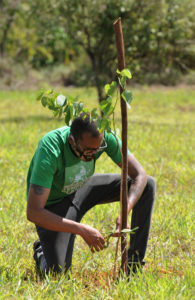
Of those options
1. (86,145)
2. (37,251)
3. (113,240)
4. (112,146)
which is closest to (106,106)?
(86,145)

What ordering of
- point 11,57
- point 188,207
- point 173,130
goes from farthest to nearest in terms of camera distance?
1. point 11,57
2. point 173,130
3. point 188,207

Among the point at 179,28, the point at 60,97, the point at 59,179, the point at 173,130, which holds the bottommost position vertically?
the point at 173,130

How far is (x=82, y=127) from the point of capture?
120 inches

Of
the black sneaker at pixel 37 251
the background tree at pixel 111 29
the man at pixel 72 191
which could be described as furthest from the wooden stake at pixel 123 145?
the background tree at pixel 111 29

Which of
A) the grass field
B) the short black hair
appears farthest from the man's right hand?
the short black hair

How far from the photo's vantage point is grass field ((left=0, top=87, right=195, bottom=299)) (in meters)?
3.06

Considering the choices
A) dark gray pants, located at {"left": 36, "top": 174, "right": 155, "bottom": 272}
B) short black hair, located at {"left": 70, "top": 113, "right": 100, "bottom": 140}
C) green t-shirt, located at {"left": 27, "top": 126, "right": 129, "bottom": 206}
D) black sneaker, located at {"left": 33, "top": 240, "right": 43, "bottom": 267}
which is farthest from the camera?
black sneaker, located at {"left": 33, "top": 240, "right": 43, "bottom": 267}

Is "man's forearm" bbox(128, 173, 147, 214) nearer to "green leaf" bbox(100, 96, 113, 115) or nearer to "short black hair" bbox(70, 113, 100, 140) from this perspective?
"short black hair" bbox(70, 113, 100, 140)

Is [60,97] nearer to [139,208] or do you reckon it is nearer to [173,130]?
[139,208]

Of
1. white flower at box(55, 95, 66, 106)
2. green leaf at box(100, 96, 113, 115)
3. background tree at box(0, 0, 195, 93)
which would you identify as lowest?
green leaf at box(100, 96, 113, 115)

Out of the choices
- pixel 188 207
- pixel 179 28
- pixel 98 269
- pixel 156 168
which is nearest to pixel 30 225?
pixel 98 269

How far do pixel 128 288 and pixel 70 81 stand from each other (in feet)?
74.8

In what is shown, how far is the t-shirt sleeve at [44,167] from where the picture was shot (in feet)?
10.2

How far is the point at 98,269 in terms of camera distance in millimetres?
3564
